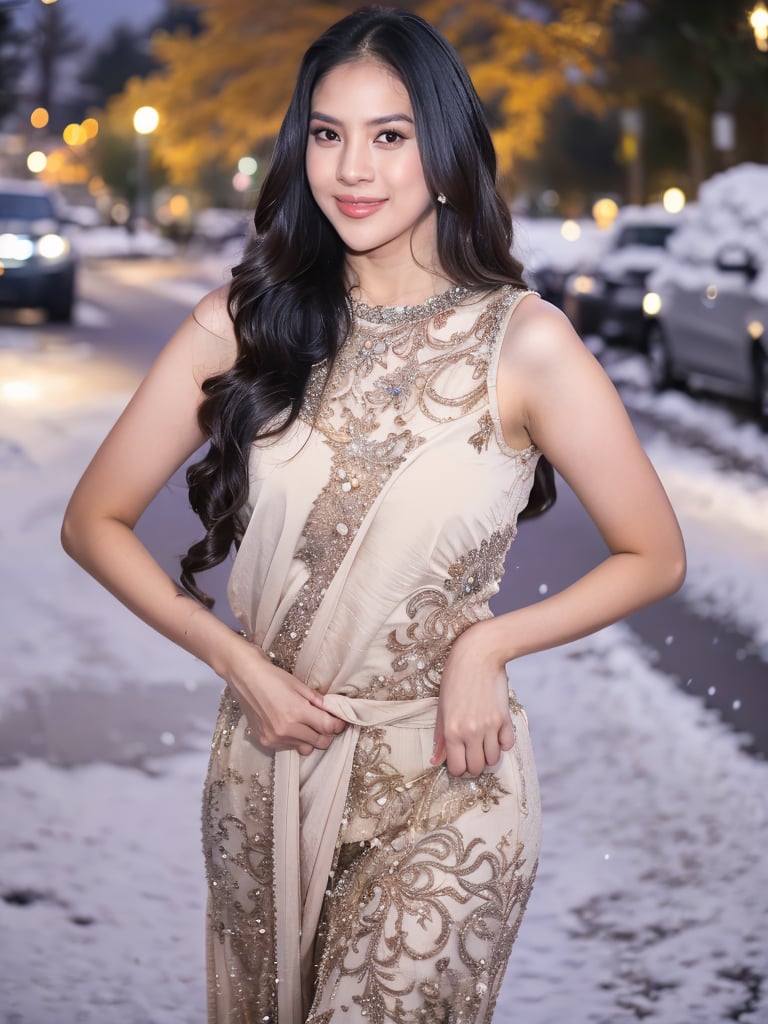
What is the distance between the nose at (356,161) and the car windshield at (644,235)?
17.6 m

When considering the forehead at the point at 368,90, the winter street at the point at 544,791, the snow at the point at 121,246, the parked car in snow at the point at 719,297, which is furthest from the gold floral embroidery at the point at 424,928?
the snow at the point at 121,246

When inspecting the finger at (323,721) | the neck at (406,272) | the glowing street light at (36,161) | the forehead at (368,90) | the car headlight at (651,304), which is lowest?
the glowing street light at (36,161)

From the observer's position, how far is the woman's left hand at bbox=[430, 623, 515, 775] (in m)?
2.32

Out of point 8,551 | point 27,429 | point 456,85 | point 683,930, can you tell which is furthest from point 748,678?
point 27,429

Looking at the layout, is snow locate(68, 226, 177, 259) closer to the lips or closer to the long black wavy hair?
the long black wavy hair

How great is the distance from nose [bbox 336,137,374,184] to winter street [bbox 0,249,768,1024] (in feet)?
2.31

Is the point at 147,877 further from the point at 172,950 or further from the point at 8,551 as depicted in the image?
the point at 8,551

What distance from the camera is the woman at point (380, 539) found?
2.33 meters

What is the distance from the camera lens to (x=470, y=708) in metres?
2.32

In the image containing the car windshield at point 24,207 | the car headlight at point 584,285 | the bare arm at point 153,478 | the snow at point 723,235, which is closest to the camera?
the bare arm at point 153,478

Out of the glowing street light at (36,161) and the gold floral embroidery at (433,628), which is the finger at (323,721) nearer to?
the gold floral embroidery at (433,628)

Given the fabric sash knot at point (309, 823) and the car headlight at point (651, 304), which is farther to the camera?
the car headlight at point (651, 304)

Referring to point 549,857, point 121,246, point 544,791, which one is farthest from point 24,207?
point 121,246

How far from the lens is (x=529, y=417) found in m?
2.40
